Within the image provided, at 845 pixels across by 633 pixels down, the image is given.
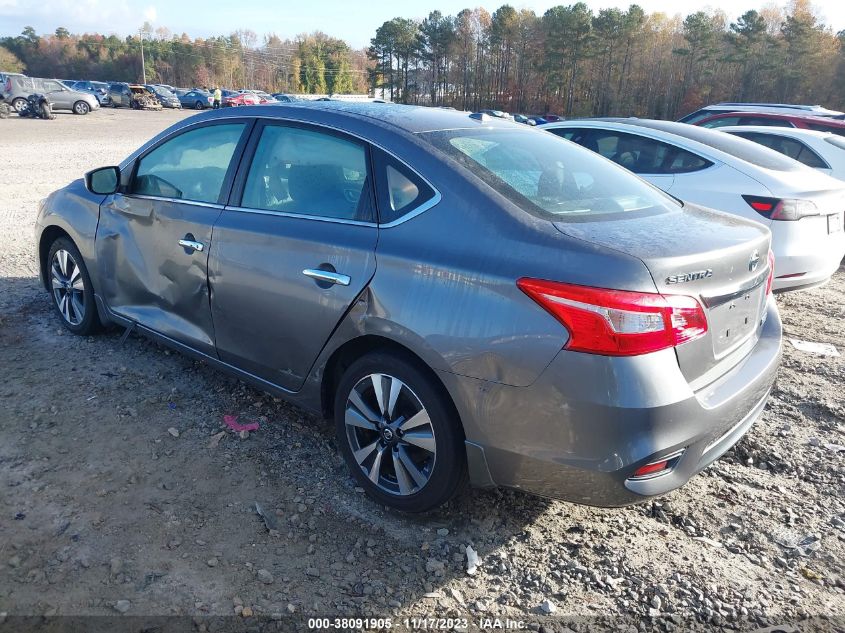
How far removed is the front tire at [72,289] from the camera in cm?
464

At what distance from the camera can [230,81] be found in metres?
130

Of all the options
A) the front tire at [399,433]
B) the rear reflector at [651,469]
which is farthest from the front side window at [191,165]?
the rear reflector at [651,469]

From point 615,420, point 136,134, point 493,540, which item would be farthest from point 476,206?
point 136,134

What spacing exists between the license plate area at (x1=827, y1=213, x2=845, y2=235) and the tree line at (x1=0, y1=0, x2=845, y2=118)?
56.2 m

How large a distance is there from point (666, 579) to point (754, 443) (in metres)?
1.42

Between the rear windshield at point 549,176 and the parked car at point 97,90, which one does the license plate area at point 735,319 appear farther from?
the parked car at point 97,90

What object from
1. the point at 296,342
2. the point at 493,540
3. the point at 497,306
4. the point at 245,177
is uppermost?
the point at 245,177

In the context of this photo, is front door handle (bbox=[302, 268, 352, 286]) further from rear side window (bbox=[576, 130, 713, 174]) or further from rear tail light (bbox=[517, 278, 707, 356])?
rear side window (bbox=[576, 130, 713, 174])

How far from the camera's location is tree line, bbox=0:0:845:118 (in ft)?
187

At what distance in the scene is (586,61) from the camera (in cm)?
7275

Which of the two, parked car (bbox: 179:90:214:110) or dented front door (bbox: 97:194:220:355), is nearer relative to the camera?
dented front door (bbox: 97:194:220:355)

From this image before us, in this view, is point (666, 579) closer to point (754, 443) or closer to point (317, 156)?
point (754, 443)

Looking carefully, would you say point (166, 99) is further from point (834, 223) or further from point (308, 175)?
point (308, 175)

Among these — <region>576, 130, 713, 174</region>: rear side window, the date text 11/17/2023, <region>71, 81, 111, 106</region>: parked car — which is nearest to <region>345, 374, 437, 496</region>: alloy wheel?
the date text 11/17/2023
